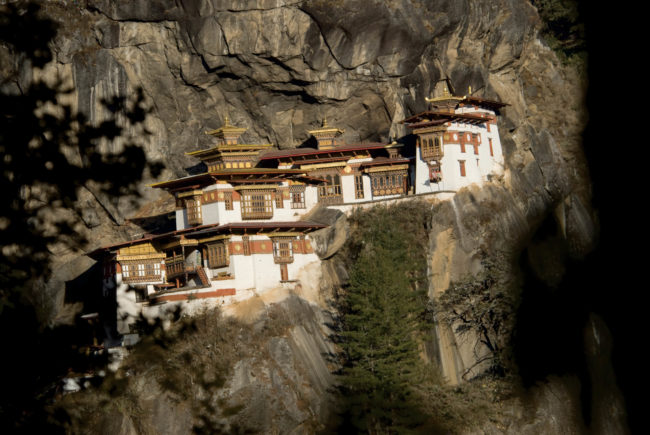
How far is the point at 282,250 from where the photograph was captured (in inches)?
2292

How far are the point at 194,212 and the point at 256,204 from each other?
400 cm

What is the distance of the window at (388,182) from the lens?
66.2 meters

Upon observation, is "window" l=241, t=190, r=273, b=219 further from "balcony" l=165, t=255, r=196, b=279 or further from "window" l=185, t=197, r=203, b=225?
"balcony" l=165, t=255, r=196, b=279

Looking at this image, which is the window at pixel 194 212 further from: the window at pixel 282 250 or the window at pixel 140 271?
the window at pixel 282 250

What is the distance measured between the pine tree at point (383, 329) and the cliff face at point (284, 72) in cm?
1290

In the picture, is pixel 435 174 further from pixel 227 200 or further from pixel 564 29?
pixel 564 29

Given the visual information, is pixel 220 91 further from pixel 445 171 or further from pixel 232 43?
pixel 445 171

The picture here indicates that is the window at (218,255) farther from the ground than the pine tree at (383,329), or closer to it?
farther from the ground

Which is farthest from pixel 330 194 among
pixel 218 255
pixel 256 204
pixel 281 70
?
pixel 218 255

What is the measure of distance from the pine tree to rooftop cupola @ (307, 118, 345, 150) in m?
11.1

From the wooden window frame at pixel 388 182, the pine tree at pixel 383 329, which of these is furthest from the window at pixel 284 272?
the wooden window frame at pixel 388 182

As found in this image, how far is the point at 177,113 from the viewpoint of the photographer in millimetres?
71062

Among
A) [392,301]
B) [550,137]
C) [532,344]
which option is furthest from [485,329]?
[550,137]

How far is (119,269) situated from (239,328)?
9.88 m
